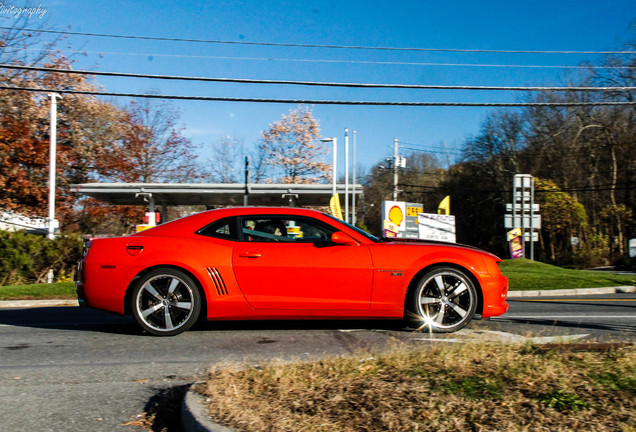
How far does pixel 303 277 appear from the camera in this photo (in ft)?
20.2

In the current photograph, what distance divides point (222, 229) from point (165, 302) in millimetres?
1029

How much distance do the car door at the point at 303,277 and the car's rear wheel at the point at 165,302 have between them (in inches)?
24.3

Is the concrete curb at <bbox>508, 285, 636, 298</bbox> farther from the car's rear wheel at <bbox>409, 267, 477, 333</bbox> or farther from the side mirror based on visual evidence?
the side mirror

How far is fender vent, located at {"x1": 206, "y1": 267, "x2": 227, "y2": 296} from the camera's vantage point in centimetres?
615

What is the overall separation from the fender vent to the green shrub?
9.69 metres

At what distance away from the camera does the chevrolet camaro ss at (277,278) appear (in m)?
6.16

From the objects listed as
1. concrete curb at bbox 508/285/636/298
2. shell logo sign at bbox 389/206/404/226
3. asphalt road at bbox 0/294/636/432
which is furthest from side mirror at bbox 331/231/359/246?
shell logo sign at bbox 389/206/404/226

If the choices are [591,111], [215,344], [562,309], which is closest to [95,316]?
[215,344]

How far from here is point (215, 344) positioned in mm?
5898

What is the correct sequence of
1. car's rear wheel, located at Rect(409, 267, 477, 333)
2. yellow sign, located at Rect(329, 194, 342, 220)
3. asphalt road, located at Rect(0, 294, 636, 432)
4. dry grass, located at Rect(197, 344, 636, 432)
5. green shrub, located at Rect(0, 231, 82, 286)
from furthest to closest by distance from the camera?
yellow sign, located at Rect(329, 194, 342, 220) → green shrub, located at Rect(0, 231, 82, 286) → car's rear wheel, located at Rect(409, 267, 477, 333) → asphalt road, located at Rect(0, 294, 636, 432) → dry grass, located at Rect(197, 344, 636, 432)

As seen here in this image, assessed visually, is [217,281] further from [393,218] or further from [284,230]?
[393,218]

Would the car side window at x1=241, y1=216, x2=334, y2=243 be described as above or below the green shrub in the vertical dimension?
above

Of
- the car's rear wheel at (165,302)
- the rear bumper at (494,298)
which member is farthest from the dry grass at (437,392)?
the car's rear wheel at (165,302)

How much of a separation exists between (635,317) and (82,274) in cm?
775
